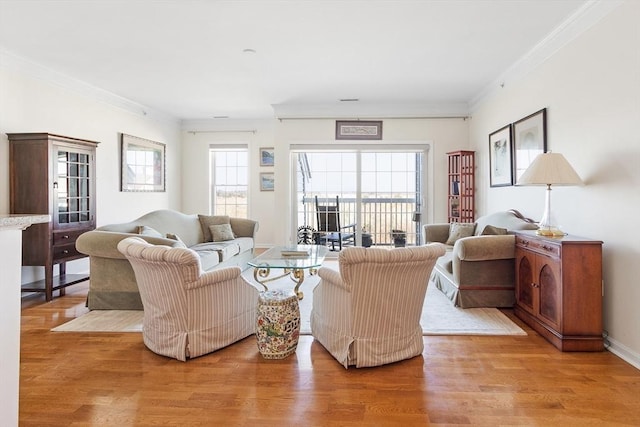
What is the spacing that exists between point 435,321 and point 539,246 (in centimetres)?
108

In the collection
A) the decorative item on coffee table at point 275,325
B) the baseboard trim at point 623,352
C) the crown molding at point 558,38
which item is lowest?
the baseboard trim at point 623,352

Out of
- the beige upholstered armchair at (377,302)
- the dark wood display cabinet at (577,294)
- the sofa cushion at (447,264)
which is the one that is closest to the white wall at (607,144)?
the dark wood display cabinet at (577,294)

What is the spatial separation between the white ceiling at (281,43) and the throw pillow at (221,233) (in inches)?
79.9

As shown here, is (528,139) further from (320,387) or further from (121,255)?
(121,255)

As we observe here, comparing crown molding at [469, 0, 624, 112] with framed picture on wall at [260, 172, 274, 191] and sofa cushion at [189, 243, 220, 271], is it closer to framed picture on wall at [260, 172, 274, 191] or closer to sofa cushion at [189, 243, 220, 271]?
sofa cushion at [189, 243, 220, 271]

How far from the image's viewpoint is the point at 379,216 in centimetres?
676

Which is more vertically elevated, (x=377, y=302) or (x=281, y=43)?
→ (x=281, y=43)

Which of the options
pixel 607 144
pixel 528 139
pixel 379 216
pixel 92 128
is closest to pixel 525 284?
pixel 607 144

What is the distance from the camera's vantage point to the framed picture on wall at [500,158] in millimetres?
4559

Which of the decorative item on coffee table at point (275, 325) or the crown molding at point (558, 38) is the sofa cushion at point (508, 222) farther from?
the decorative item on coffee table at point (275, 325)

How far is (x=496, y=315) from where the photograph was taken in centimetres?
342

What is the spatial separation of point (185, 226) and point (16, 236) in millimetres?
3660

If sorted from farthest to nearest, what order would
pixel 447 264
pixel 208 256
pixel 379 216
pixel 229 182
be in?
pixel 229 182 → pixel 379 216 → pixel 208 256 → pixel 447 264

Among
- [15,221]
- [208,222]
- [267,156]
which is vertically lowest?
[208,222]
